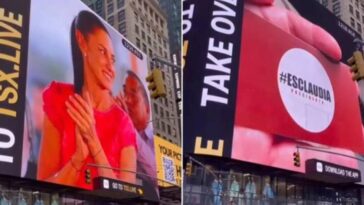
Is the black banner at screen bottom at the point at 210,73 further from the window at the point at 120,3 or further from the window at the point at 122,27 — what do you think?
the window at the point at 122,27

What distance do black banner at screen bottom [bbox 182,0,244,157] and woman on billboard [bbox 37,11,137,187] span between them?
200 inches

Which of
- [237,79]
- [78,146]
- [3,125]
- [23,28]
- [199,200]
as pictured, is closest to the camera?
[3,125]

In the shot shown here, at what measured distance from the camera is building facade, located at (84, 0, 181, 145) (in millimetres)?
50250

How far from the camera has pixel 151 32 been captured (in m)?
54.5

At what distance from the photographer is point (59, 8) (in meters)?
40.0

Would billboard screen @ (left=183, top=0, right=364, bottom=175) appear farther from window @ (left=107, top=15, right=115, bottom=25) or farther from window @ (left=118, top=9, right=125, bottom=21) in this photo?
window @ (left=107, top=15, right=115, bottom=25)

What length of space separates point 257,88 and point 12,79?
20.5 metres

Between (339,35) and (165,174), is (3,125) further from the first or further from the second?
(339,35)

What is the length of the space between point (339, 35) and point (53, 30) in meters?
32.2

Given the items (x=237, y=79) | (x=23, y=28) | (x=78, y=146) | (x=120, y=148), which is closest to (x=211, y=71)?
(x=237, y=79)

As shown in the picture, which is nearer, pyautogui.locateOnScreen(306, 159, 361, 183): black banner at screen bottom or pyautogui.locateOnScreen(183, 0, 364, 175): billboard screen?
pyautogui.locateOnScreen(183, 0, 364, 175): billboard screen

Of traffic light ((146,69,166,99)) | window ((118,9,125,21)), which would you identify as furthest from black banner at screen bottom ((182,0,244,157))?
traffic light ((146,69,166,99))

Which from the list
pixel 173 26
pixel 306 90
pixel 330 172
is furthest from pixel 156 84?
pixel 173 26

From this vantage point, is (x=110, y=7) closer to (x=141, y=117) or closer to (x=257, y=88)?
(x=141, y=117)
